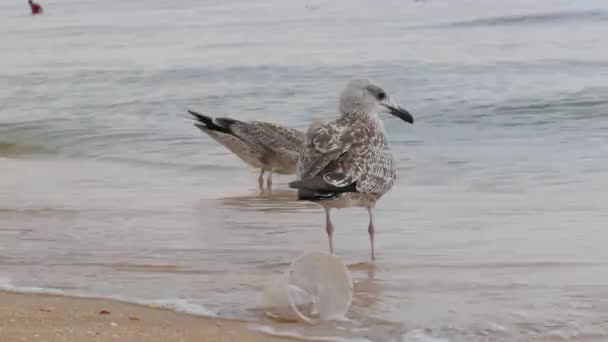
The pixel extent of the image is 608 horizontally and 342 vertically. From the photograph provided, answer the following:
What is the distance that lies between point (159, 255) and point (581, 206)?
268 centimetres

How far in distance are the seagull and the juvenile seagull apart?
240cm

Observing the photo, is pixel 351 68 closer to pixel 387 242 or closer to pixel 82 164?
pixel 82 164

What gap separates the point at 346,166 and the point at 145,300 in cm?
156

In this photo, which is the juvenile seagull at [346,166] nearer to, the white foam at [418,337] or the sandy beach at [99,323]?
the sandy beach at [99,323]

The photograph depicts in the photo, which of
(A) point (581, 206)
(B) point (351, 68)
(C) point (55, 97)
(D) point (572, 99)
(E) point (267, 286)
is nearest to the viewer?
(E) point (267, 286)

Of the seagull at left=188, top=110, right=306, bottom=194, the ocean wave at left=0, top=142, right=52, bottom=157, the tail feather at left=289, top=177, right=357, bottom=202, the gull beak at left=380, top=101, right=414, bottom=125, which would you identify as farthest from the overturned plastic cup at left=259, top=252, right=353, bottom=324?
the ocean wave at left=0, top=142, right=52, bottom=157

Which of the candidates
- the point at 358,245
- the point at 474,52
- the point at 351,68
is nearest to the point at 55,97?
the point at 351,68

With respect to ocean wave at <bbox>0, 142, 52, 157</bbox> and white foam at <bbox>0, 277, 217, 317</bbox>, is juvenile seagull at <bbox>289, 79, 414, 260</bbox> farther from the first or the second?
ocean wave at <bbox>0, 142, 52, 157</bbox>

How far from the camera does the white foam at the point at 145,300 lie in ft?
17.9

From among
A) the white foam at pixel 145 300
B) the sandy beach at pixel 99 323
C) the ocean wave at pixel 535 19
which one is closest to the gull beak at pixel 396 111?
the white foam at pixel 145 300

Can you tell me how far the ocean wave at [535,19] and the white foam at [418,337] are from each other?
55.4 feet

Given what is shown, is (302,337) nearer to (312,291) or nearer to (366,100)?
(312,291)

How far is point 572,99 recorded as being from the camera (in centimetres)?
1262

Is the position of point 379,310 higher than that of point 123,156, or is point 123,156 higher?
point 379,310
